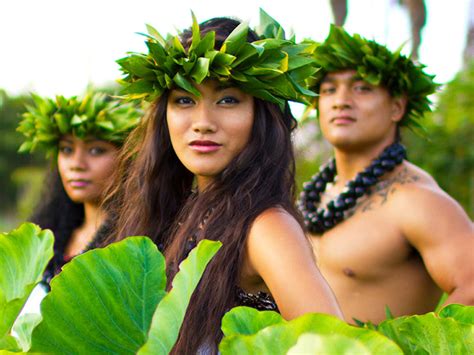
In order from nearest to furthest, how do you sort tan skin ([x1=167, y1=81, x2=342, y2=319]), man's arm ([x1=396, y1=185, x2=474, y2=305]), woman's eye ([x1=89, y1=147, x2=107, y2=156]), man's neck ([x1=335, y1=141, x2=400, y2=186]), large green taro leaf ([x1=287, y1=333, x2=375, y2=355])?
large green taro leaf ([x1=287, y1=333, x2=375, y2=355]), tan skin ([x1=167, y1=81, x2=342, y2=319]), man's arm ([x1=396, y1=185, x2=474, y2=305]), man's neck ([x1=335, y1=141, x2=400, y2=186]), woman's eye ([x1=89, y1=147, x2=107, y2=156])

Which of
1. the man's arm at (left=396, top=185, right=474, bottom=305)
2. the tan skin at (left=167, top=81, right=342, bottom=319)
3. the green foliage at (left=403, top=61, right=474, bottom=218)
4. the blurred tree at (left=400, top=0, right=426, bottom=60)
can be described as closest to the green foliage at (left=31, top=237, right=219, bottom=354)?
the tan skin at (left=167, top=81, right=342, bottom=319)

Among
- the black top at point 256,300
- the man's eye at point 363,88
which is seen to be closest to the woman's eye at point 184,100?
the black top at point 256,300

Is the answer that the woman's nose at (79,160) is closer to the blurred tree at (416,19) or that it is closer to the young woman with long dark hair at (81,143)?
the young woman with long dark hair at (81,143)

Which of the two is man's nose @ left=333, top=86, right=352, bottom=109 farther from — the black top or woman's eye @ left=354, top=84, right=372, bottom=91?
the black top

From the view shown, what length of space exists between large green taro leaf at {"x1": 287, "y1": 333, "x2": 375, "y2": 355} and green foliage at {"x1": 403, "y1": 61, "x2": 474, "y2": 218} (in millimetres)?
5317

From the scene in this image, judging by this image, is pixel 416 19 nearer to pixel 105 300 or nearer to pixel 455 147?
pixel 455 147

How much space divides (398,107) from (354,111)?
0.89ft

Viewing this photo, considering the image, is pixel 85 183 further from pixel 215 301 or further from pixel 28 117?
pixel 215 301

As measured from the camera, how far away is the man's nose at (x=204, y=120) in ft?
6.34

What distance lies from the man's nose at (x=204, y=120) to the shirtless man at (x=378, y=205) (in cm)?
126

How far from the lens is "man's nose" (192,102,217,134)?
193cm

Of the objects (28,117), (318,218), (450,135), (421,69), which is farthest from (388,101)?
(450,135)

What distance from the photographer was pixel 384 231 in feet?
9.87

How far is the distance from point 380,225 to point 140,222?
1.21 meters
